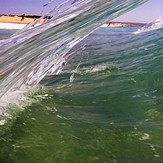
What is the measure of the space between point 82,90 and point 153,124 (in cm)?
267

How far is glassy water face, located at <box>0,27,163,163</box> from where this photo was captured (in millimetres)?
4195

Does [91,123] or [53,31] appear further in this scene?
[91,123]

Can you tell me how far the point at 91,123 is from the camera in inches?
210

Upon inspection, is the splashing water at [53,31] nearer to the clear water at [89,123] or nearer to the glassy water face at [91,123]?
the clear water at [89,123]

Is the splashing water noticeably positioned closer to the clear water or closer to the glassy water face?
the clear water

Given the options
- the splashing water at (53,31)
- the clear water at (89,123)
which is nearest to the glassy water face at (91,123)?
the clear water at (89,123)

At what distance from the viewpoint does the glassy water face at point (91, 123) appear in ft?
13.8

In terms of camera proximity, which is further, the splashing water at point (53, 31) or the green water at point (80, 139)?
the splashing water at point (53, 31)

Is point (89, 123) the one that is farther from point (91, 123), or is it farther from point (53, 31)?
point (53, 31)

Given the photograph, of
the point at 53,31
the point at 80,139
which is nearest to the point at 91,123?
the point at 80,139

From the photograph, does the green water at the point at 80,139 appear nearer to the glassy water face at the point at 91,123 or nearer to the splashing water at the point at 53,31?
the glassy water face at the point at 91,123

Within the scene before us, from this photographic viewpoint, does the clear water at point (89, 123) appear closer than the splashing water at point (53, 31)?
Yes

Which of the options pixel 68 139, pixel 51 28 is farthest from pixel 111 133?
pixel 51 28

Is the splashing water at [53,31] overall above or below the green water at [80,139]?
above
